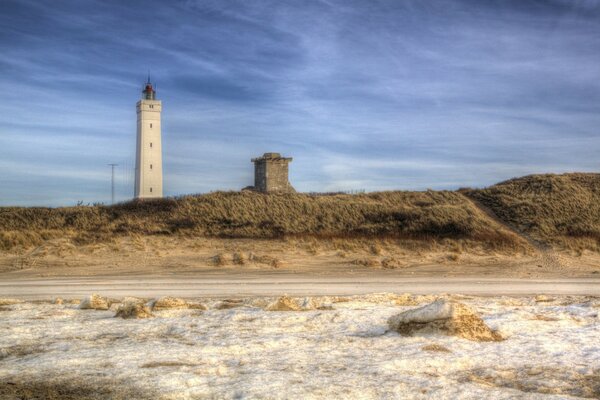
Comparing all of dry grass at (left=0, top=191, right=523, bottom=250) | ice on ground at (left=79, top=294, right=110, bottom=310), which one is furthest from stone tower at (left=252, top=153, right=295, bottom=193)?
ice on ground at (left=79, top=294, right=110, bottom=310)

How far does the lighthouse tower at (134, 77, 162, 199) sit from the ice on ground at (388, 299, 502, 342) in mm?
50642

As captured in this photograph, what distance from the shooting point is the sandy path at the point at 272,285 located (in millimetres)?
15359

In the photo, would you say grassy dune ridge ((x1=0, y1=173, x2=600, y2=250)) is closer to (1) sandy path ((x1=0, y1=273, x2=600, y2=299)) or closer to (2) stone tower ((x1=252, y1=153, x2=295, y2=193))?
(2) stone tower ((x1=252, y1=153, x2=295, y2=193))

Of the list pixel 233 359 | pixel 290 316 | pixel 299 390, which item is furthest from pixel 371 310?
pixel 299 390

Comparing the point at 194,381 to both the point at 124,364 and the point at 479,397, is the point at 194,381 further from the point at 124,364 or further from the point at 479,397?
the point at 479,397

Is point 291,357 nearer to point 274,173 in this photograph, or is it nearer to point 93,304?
point 93,304

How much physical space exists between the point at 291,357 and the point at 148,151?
52.3 m

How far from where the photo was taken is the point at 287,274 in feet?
68.1

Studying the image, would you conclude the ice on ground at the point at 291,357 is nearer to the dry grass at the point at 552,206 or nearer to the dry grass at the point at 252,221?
the dry grass at the point at 252,221

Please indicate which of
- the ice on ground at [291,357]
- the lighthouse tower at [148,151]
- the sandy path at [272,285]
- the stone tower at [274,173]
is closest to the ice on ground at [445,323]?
the ice on ground at [291,357]

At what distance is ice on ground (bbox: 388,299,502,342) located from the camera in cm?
759

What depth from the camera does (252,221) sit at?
2928 cm

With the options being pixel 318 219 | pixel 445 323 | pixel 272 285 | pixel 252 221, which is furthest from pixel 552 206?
pixel 445 323

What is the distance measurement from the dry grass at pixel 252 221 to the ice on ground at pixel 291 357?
16680 millimetres
